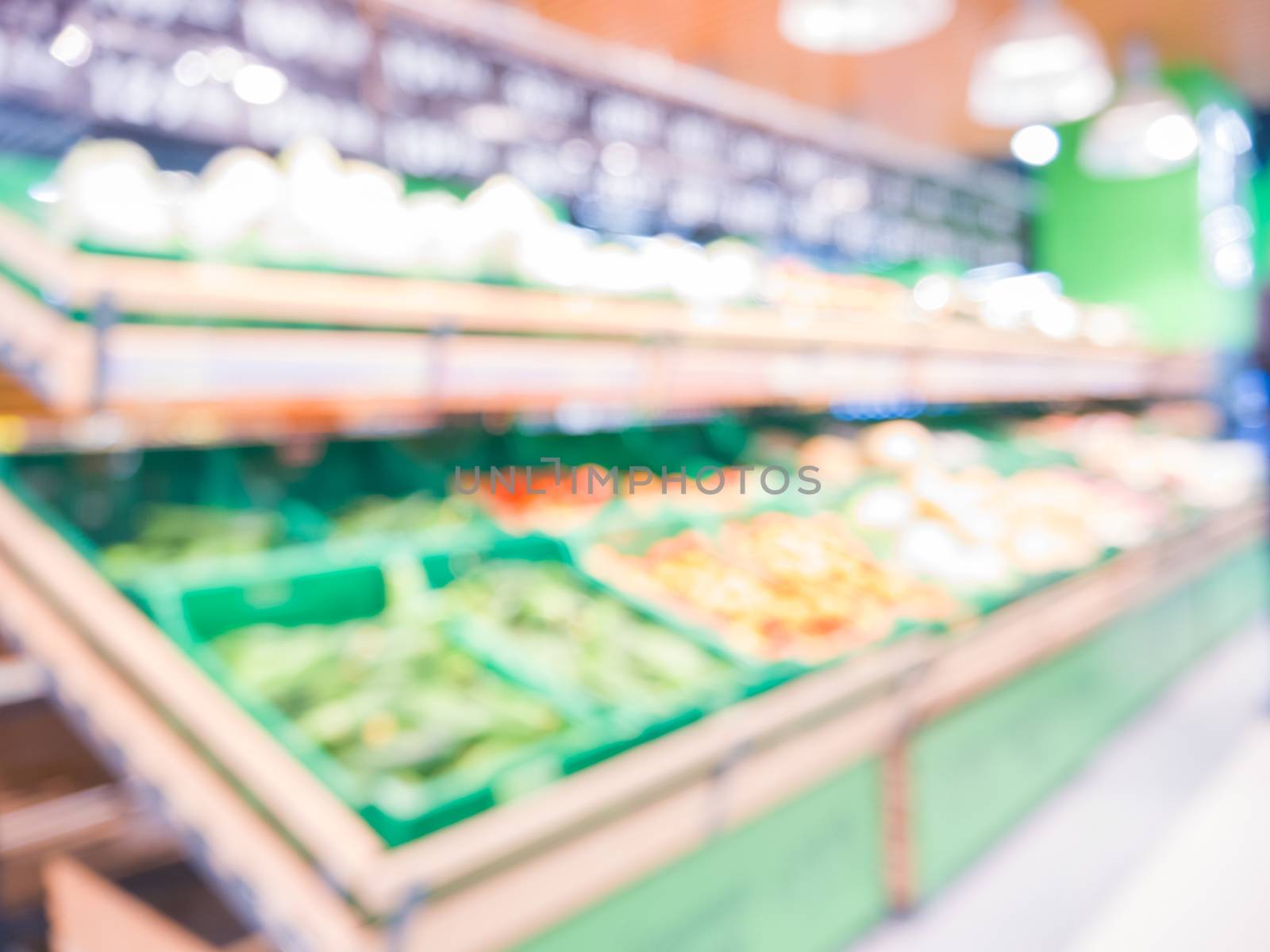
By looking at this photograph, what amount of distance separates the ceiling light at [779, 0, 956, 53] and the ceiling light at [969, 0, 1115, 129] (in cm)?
83

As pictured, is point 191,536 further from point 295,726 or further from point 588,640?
point 588,640

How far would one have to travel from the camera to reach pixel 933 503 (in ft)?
11.2

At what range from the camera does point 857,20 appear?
2822 millimetres

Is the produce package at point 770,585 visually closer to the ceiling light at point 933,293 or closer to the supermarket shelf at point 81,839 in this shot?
the supermarket shelf at point 81,839

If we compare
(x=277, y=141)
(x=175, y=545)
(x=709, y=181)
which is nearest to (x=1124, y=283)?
(x=709, y=181)

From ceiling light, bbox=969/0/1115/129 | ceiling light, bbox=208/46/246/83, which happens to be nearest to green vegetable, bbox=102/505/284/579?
ceiling light, bbox=208/46/246/83

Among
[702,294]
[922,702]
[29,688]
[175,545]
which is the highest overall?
[702,294]

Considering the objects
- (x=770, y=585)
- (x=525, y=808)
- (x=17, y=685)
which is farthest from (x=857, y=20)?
(x=17, y=685)

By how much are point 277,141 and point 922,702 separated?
95.7 inches

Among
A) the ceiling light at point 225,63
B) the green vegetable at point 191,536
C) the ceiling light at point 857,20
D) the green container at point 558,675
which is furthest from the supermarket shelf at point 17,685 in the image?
the ceiling light at point 857,20

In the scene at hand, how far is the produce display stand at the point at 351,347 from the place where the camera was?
4.52 ft

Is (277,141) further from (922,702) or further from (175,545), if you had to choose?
(922,702)

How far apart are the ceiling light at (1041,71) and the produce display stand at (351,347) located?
43.9 inches

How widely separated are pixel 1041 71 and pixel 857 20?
3.51 ft
